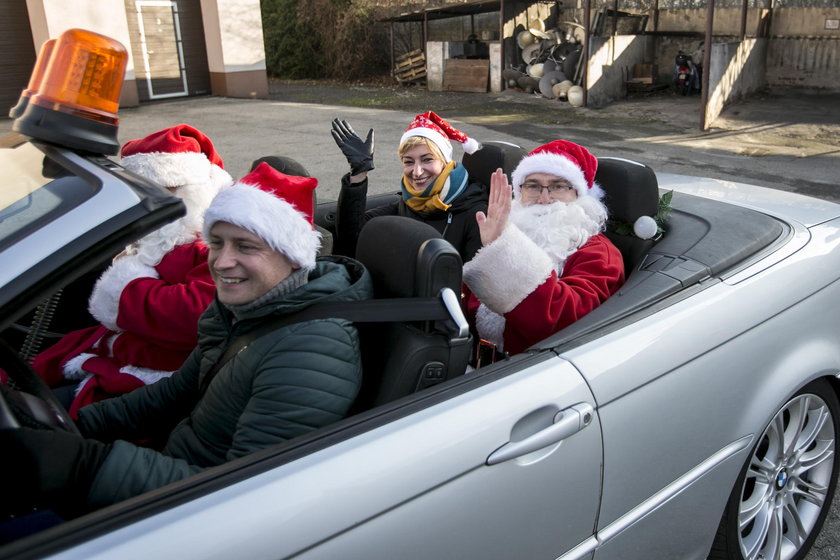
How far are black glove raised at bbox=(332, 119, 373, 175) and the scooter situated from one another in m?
13.9

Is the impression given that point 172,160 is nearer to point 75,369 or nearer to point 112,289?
point 112,289

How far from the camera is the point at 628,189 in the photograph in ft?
9.57

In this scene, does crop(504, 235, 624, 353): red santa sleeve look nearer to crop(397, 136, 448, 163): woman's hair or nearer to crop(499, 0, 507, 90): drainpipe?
crop(397, 136, 448, 163): woman's hair

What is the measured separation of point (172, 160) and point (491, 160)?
5.38 feet

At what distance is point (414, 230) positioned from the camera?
6.92 feet

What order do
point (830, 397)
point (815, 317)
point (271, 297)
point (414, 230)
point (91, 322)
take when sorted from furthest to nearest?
point (91, 322) → point (830, 397) → point (815, 317) → point (414, 230) → point (271, 297)

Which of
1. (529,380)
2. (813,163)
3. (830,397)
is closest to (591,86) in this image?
(813,163)

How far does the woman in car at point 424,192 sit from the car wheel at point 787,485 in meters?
1.59

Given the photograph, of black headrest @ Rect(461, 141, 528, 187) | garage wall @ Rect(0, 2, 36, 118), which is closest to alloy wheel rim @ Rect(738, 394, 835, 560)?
black headrest @ Rect(461, 141, 528, 187)

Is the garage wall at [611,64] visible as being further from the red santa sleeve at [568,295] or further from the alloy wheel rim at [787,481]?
the alloy wheel rim at [787,481]

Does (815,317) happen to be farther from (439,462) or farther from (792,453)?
(439,462)

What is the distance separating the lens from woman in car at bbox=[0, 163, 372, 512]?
1456 millimetres

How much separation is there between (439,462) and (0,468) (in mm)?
859

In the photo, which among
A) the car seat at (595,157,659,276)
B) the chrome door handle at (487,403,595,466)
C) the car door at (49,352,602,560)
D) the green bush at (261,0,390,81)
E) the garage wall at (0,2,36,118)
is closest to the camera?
the car door at (49,352,602,560)
